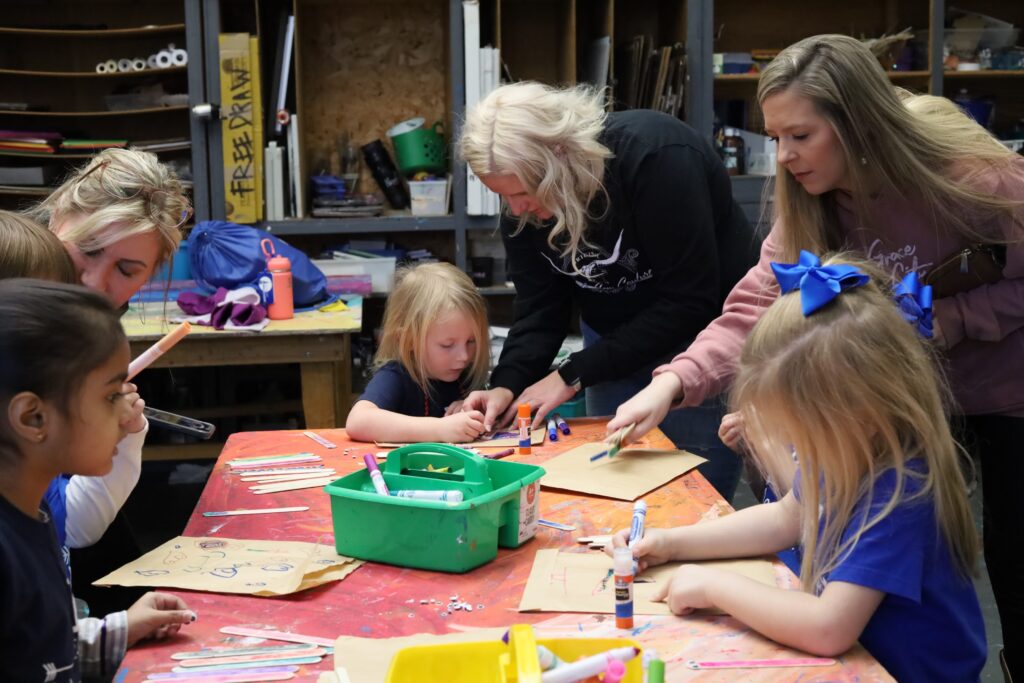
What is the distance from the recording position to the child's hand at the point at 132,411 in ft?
4.34

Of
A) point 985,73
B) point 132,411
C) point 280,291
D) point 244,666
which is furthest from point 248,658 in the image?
point 985,73

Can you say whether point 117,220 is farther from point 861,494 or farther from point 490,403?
point 861,494

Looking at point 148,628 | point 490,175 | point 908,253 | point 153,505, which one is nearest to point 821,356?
point 908,253

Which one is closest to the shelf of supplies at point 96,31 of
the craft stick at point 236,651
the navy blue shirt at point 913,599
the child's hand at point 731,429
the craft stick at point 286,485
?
the craft stick at point 286,485

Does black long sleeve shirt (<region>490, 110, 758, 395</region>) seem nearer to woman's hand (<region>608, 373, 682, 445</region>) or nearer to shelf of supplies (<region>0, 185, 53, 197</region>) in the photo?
woman's hand (<region>608, 373, 682, 445</region>)

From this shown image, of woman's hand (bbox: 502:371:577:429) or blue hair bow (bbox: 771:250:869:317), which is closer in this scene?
blue hair bow (bbox: 771:250:869:317)

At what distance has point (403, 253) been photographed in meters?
4.80

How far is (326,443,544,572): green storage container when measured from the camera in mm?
1506

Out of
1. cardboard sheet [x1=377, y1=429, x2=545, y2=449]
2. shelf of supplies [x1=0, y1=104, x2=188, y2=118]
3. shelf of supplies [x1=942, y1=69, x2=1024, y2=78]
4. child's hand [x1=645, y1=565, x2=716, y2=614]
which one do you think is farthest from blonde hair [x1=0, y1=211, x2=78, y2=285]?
shelf of supplies [x1=942, y1=69, x2=1024, y2=78]

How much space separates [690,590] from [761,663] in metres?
0.15

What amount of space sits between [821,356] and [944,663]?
1.29ft

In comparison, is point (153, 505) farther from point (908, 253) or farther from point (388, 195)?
point (908, 253)

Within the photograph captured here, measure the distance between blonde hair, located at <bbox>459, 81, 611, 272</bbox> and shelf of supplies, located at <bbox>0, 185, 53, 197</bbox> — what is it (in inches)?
114

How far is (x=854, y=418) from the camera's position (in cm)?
131
